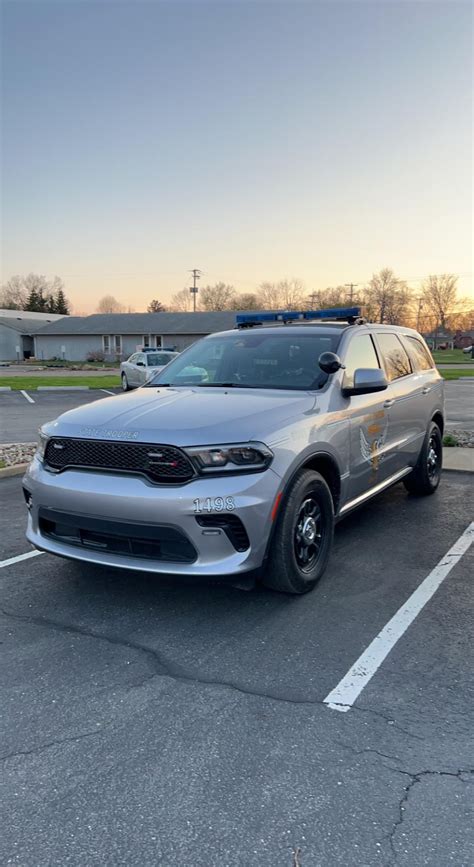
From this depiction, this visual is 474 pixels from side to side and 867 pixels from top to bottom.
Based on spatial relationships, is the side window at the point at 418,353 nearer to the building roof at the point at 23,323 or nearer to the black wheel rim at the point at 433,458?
the black wheel rim at the point at 433,458

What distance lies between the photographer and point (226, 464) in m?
3.30

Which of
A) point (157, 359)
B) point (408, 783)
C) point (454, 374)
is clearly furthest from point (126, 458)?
point (454, 374)

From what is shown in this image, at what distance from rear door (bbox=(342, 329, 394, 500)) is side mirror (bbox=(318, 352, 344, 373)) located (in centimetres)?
19

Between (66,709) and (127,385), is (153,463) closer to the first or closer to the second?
(66,709)

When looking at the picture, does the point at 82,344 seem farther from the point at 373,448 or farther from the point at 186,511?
the point at 186,511

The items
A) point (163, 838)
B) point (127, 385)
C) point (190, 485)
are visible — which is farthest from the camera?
point (127, 385)

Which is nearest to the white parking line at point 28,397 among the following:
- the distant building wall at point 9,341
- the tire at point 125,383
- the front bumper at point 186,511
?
the tire at point 125,383

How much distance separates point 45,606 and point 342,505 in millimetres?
2190

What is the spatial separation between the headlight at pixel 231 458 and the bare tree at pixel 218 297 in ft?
314

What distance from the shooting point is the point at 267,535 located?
3.39m

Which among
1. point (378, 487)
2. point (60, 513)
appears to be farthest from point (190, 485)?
point (378, 487)

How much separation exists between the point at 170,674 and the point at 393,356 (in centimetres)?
384

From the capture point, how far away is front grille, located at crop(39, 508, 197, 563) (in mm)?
3246

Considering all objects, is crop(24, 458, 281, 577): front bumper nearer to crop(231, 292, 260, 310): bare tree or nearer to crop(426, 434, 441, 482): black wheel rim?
crop(426, 434, 441, 482): black wheel rim
